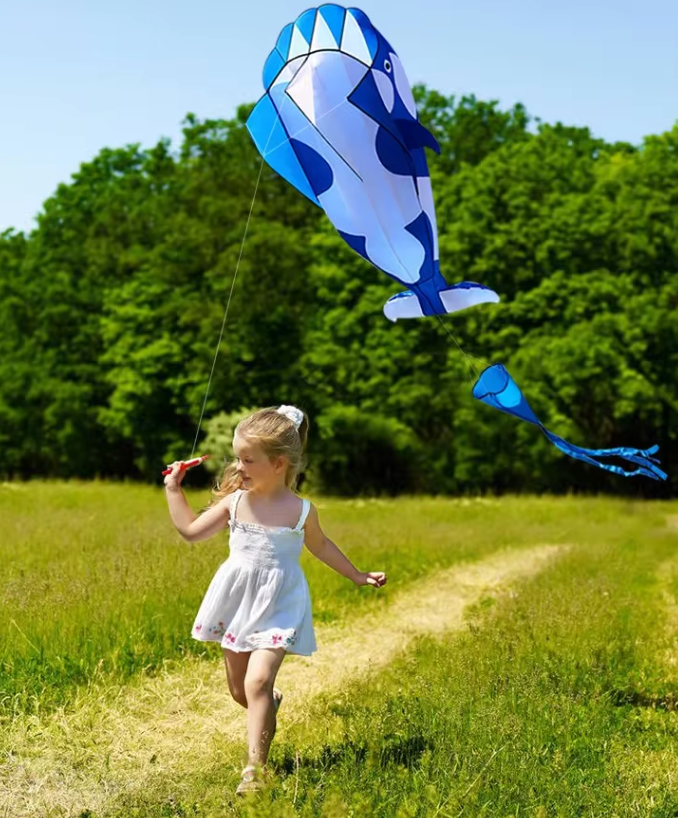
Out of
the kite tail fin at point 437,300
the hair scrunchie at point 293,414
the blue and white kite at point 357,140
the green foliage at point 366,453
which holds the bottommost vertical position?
the green foliage at point 366,453

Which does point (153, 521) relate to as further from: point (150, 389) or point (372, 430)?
point (150, 389)

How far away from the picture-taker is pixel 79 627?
7.50 meters

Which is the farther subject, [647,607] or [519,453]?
[519,453]

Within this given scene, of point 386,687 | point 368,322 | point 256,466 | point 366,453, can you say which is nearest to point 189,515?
point 256,466

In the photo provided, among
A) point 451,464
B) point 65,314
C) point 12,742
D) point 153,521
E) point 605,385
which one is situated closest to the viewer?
point 12,742

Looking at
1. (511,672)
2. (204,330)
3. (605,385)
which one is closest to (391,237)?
(511,672)

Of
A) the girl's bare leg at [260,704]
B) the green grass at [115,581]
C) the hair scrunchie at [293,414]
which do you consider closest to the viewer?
the girl's bare leg at [260,704]

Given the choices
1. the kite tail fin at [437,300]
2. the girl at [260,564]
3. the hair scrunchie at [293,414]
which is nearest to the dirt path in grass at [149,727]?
the girl at [260,564]

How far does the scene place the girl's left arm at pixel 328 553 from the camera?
5297 mm

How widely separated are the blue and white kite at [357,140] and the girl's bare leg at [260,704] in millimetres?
2638

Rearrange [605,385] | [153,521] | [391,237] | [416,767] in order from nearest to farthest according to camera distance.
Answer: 1. [416,767]
2. [391,237]
3. [153,521]
4. [605,385]

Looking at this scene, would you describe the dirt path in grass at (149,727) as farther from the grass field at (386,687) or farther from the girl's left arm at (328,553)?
the girl's left arm at (328,553)

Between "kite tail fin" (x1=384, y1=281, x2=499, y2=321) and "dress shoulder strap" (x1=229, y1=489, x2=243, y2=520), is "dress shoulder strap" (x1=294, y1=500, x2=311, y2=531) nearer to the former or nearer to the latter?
"dress shoulder strap" (x1=229, y1=489, x2=243, y2=520)

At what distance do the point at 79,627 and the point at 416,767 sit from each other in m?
3.26
